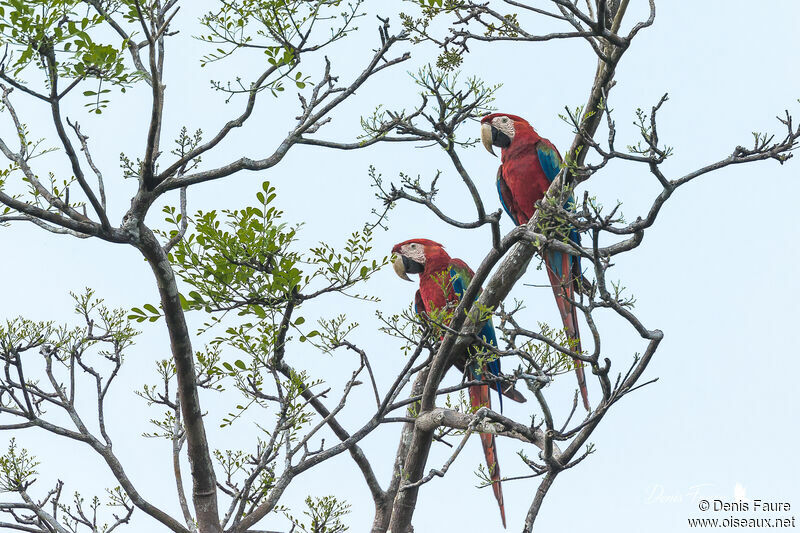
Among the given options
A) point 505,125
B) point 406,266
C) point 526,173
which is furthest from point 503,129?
point 406,266

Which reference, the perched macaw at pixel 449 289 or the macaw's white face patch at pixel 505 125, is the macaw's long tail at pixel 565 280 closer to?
the perched macaw at pixel 449 289

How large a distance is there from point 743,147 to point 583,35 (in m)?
0.86

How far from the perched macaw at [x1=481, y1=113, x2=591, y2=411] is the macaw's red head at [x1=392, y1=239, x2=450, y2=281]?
0.53m

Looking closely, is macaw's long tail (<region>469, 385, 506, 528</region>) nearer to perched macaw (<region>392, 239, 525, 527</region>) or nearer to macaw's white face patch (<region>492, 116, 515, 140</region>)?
perched macaw (<region>392, 239, 525, 527</region>)

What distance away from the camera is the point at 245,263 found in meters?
3.50

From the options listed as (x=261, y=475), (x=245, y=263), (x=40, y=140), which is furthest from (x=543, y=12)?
(x=261, y=475)

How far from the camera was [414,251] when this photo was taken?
5.41 m

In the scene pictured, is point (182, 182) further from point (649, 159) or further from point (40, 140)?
point (649, 159)

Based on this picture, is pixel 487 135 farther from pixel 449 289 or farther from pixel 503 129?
pixel 449 289

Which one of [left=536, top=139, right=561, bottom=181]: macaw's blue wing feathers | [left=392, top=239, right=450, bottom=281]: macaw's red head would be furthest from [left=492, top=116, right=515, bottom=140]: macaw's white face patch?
[left=392, top=239, right=450, bottom=281]: macaw's red head

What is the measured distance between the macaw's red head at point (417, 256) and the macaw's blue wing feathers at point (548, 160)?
2.73 ft

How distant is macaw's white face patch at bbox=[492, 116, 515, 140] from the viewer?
529 centimetres

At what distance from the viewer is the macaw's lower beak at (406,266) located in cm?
543

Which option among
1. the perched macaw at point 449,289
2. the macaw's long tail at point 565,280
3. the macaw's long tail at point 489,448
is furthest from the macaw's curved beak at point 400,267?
the macaw's long tail at point 565,280
